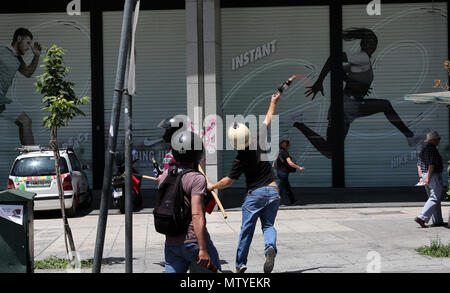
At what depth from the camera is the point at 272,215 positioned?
7.96 m

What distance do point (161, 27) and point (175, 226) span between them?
51.3 ft

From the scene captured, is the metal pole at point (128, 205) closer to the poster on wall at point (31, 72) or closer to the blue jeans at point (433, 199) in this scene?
the blue jeans at point (433, 199)

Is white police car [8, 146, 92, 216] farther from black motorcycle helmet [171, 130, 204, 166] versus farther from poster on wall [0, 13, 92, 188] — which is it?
black motorcycle helmet [171, 130, 204, 166]

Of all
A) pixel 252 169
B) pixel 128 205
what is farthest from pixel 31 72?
pixel 128 205

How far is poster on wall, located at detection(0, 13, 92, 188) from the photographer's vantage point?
20.3m

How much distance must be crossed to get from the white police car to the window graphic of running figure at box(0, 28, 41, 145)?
15.0 ft

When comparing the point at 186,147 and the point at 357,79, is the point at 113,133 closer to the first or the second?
the point at 186,147

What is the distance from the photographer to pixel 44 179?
49.4ft

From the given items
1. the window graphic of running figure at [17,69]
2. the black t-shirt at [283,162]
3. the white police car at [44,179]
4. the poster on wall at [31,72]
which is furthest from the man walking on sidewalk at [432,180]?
the window graphic of running figure at [17,69]

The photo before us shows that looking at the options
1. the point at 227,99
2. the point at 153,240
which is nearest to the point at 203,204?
the point at 153,240

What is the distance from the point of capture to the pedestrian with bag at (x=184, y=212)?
530 cm

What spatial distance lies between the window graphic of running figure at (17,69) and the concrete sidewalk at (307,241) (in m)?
5.79

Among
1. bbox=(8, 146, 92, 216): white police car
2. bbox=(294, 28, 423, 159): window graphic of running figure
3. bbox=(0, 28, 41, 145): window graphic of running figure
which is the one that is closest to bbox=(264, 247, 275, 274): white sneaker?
bbox=(8, 146, 92, 216): white police car
